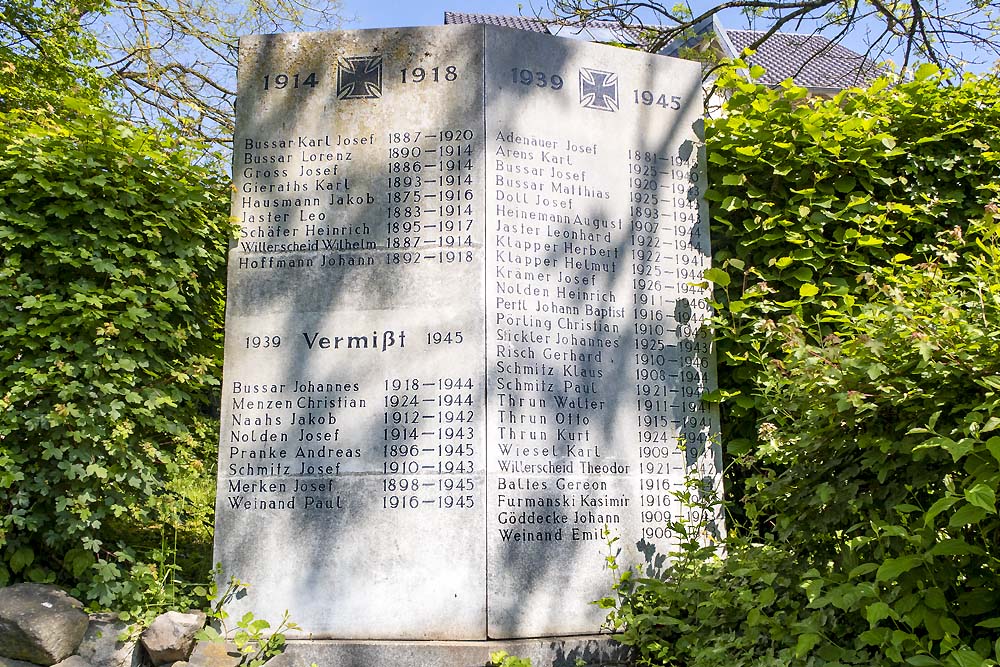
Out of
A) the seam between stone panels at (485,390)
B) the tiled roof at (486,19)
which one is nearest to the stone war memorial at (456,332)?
the seam between stone panels at (485,390)

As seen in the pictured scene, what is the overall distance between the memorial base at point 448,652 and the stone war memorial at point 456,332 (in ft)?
0.28

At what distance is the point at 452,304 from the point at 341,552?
1.50 metres

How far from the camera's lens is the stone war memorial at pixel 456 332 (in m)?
4.71

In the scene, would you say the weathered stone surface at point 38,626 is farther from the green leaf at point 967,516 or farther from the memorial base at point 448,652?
the green leaf at point 967,516

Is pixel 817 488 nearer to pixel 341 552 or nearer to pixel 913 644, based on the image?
pixel 913 644

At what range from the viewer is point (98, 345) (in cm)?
474

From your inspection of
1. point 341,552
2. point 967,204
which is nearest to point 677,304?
point 967,204

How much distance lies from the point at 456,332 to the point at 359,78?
69.3 inches

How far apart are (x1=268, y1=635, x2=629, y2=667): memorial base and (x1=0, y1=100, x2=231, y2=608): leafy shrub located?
36.9 inches

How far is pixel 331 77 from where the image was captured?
17.7ft

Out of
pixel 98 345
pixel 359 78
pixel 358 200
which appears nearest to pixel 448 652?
pixel 98 345

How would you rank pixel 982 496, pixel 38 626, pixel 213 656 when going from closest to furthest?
pixel 982 496, pixel 38 626, pixel 213 656

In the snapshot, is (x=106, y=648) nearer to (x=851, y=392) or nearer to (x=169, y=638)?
(x=169, y=638)

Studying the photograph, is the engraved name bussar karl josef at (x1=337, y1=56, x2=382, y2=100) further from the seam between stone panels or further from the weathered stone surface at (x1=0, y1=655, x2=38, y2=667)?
the weathered stone surface at (x1=0, y1=655, x2=38, y2=667)
